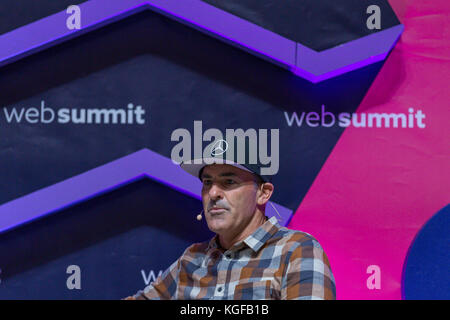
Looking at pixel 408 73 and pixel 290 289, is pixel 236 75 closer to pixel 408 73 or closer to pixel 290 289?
pixel 408 73

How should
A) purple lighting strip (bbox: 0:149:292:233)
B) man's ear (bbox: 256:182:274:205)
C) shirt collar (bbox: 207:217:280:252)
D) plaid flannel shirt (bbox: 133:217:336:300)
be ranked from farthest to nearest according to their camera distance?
purple lighting strip (bbox: 0:149:292:233) < man's ear (bbox: 256:182:274:205) < shirt collar (bbox: 207:217:280:252) < plaid flannel shirt (bbox: 133:217:336:300)

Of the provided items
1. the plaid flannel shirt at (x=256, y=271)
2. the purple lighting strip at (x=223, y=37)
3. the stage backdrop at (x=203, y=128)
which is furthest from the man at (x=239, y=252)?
the purple lighting strip at (x=223, y=37)

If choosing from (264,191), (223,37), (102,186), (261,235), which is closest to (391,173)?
(264,191)

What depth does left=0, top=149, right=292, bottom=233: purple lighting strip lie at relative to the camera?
2.73 m

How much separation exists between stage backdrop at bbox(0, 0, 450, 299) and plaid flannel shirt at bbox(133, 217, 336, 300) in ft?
1.29

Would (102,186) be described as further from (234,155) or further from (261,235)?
(261,235)

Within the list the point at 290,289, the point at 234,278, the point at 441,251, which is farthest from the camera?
the point at 441,251

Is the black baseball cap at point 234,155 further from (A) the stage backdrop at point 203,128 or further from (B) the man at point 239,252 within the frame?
(A) the stage backdrop at point 203,128

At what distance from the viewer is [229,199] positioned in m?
2.28

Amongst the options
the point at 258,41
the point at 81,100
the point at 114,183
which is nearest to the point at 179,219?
the point at 114,183

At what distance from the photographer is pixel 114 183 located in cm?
274

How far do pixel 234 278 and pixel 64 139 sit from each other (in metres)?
1.12

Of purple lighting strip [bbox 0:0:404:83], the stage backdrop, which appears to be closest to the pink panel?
the stage backdrop

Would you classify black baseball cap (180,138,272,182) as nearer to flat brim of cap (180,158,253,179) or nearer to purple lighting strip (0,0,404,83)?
flat brim of cap (180,158,253,179)
